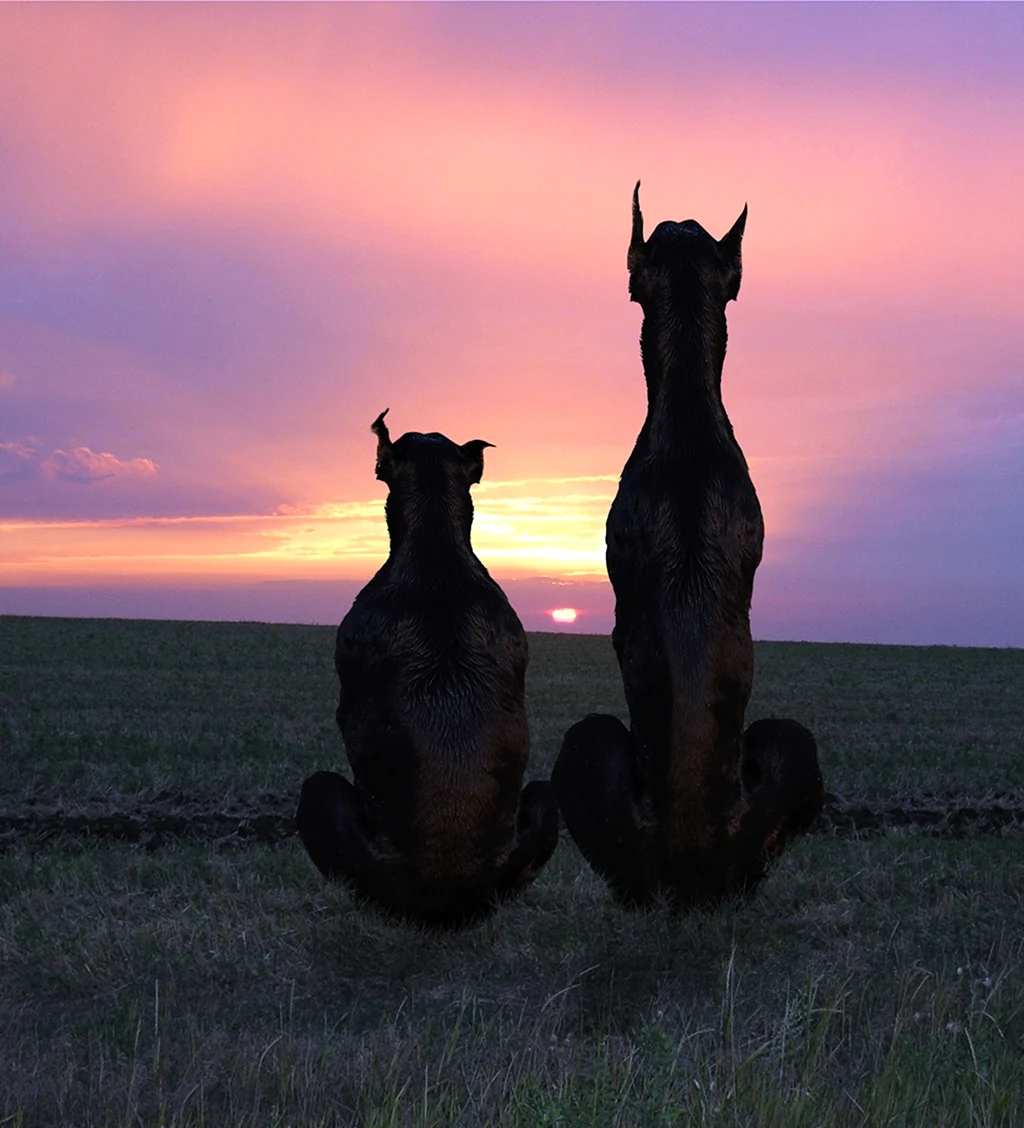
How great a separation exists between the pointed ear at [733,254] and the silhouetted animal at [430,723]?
1.94 metres

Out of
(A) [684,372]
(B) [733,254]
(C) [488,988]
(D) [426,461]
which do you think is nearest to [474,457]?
(D) [426,461]

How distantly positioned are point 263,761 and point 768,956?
1083cm

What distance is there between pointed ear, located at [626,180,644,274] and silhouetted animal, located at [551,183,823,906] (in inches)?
4.6

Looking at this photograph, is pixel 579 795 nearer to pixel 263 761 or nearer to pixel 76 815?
pixel 76 815

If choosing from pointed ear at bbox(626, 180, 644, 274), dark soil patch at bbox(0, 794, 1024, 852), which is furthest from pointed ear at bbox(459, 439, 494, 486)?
dark soil patch at bbox(0, 794, 1024, 852)

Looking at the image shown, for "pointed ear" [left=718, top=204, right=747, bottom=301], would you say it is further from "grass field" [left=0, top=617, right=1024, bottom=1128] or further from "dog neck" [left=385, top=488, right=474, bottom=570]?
"grass field" [left=0, top=617, right=1024, bottom=1128]

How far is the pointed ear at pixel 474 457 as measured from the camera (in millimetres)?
7371

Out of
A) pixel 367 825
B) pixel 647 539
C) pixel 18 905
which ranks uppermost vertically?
pixel 647 539

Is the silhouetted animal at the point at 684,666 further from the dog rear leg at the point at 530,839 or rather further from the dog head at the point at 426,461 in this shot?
the dog head at the point at 426,461

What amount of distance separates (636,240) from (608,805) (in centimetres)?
355

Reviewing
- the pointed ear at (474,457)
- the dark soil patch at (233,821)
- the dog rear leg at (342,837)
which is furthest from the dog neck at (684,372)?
the dark soil patch at (233,821)

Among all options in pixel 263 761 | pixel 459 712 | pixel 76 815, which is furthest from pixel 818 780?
pixel 263 761

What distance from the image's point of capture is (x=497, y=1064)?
5.14 meters

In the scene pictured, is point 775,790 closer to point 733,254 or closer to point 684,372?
point 684,372
